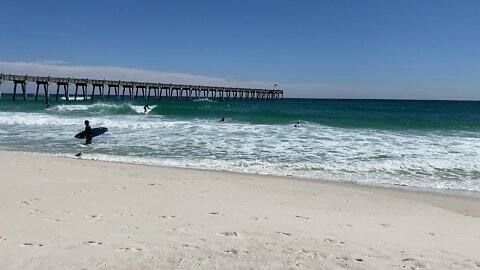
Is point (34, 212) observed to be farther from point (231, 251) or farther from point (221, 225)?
point (231, 251)

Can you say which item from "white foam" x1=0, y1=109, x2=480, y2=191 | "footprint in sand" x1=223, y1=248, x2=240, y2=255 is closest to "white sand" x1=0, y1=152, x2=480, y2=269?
"footprint in sand" x1=223, y1=248, x2=240, y2=255

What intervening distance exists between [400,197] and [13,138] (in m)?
16.3

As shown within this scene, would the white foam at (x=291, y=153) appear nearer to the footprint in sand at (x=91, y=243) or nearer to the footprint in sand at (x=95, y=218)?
the footprint in sand at (x=95, y=218)

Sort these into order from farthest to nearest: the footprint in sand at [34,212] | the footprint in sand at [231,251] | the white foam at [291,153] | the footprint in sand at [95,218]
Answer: the white foam at [291,153]
the footprint in sand at [34,212]
the footprint in sand at [95,218]
the footprint in sand at [231,251]

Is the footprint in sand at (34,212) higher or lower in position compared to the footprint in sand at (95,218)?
lower

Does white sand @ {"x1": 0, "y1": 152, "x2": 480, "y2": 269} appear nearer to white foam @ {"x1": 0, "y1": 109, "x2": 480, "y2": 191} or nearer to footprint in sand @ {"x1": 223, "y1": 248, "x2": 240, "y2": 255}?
footprint in sand @ {"x1": 223, "y1": 248, "x2": 240, "y2": 255}

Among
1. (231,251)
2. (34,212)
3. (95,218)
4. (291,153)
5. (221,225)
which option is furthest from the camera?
(291,153)

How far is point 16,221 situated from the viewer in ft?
17.2

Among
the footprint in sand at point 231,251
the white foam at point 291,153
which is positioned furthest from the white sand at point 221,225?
the white foam at point 291,153

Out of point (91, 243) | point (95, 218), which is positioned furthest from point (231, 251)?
point (95, 218)

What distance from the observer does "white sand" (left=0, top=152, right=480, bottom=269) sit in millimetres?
4168

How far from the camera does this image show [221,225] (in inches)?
213

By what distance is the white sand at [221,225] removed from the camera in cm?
417

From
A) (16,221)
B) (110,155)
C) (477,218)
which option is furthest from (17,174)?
(477,218)
